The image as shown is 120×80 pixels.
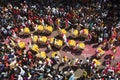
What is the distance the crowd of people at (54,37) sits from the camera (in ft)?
83.9

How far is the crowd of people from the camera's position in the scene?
25562 millimetres

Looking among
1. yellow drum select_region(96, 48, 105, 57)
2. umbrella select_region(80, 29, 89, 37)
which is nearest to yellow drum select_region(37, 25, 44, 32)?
umbrella select_region(80, 29, 89, 37)

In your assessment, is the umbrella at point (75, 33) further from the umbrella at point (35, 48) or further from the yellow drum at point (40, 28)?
the umbrella at point (35, 48)

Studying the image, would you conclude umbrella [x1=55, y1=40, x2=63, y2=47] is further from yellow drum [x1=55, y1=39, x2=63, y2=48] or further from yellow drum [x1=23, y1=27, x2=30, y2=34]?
yellow drum [x1=23, y1=27, x2=30, y2=34]

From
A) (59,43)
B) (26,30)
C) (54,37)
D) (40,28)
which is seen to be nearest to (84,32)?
(59,43)

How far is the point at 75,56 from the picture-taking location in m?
27.1

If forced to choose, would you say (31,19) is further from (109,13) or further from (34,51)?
(109,13)

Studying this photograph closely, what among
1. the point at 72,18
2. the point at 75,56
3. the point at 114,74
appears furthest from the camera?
the point at 72,18

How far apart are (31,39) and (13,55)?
2.52 meters

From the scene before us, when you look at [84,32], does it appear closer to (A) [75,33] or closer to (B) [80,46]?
(A) [75,33]

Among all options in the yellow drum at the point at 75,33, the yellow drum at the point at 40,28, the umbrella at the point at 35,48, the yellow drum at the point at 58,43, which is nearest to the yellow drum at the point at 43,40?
the umbrella at the point at 35,48

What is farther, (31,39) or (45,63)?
(31,39)

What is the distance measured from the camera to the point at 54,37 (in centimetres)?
2844

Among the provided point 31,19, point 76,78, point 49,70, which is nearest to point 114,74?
point 76,78
